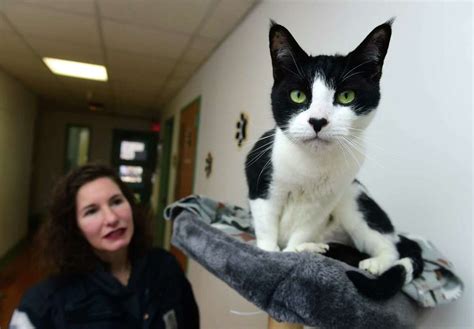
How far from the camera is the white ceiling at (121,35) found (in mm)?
1515

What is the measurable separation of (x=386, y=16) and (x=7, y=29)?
211cm

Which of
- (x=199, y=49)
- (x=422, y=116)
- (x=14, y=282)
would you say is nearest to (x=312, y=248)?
(x=422, y=116)

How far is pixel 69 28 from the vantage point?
1.81 m

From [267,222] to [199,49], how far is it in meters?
1.69

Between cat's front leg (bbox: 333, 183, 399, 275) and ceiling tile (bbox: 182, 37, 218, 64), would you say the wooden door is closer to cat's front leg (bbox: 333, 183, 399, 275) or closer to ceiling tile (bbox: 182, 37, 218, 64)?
ceiling tile (bbox: 182, 37, 218, 64)

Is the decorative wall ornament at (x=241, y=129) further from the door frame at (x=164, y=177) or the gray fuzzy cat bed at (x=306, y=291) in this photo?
the door frame at (x=164, y=177)

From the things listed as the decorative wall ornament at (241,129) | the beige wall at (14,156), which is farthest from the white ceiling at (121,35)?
the decorative wall ornament at (241,129)

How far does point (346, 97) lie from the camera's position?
456mm

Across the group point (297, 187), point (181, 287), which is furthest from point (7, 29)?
point (297, 187)

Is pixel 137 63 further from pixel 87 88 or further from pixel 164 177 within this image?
pixel 164 177

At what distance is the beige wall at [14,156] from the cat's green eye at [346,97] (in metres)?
3.32

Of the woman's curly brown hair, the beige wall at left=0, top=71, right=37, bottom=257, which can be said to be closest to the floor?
the beige wall at left=0, top=71, right=37, bottom=257

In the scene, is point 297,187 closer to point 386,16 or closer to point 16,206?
point 386,16

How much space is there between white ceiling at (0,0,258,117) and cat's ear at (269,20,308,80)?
1.07 meters
